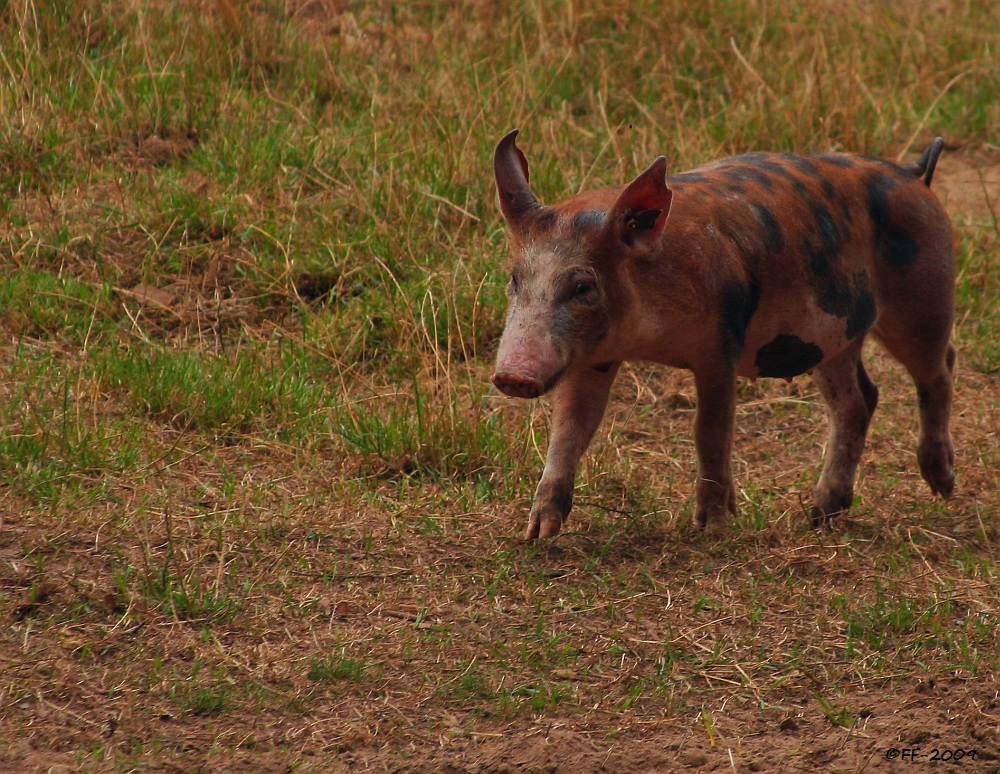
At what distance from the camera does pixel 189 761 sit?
3658 mm

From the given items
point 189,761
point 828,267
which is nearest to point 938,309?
point 828,267

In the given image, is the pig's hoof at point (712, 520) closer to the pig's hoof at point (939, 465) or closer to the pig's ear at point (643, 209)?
the pig's ear at point (643, 209)

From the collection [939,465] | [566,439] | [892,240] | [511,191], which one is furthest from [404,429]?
[939,465]

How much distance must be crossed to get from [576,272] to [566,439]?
692 mm

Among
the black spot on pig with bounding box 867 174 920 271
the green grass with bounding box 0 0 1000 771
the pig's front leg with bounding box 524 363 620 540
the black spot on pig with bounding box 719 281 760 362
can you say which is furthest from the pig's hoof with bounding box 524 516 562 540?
the black spot on pig with bounding box 867 174 920 271

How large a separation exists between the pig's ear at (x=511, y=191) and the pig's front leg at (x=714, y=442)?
2.68ft

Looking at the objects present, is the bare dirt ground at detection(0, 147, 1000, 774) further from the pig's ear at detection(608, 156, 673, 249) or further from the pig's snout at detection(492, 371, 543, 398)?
the pig's ear at detection(608, 156, 673, 249)

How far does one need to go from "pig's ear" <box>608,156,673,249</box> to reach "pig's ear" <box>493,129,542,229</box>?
0.31m

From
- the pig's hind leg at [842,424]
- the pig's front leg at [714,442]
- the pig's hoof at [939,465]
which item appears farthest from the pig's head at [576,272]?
the pig's hoof at [939,465]

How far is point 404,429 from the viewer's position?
18.5 feet

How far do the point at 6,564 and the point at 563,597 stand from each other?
175 centimetres

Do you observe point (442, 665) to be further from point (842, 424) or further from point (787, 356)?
point (842, 424)

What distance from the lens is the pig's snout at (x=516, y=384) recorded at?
4.35 metres

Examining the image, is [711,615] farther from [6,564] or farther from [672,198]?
[6,564]
